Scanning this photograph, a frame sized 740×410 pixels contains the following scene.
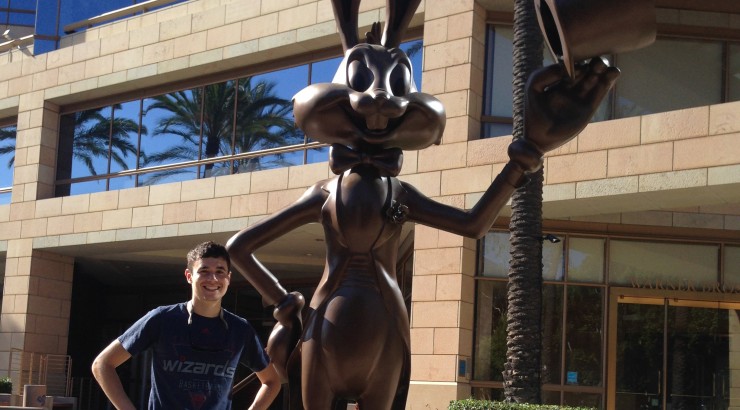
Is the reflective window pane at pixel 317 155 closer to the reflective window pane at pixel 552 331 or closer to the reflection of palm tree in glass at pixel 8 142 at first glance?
the reflective window pane at pixel 552 331

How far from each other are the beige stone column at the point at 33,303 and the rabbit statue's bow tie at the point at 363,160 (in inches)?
690

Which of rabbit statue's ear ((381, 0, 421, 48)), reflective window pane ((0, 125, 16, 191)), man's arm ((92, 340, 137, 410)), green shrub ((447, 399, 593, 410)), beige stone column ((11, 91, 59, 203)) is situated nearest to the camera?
man's arm ((92, 340, 137, 410))

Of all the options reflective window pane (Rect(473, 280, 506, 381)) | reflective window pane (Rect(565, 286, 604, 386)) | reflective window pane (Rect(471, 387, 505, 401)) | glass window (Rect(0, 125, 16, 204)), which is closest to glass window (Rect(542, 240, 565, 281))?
reflective window pane (Rect(565, 286, 604, 386))

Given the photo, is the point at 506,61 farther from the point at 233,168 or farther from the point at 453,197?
the point at 233,168

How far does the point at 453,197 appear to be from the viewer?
51.1 feet

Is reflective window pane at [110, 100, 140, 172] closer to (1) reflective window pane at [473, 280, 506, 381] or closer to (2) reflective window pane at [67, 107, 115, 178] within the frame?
(2) reflective window pane at [67, 107, 115, 178]

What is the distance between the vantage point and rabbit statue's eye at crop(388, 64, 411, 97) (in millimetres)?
4973

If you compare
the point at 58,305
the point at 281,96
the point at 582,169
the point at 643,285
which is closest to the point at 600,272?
the point at 643,285

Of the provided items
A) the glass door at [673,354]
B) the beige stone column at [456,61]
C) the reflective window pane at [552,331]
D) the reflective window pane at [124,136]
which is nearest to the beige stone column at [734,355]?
the glass door at [673,354]

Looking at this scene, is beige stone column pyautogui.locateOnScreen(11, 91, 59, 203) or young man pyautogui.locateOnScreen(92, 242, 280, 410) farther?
beige stone column pyautogui.locateOnScreen(11, 91, 59, 203)

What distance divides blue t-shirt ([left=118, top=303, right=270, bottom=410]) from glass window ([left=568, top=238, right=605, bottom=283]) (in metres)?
12.6

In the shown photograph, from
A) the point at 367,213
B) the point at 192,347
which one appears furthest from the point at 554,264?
the point at 192,347

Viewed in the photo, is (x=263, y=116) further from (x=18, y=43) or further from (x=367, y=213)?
(x=367, y=213)

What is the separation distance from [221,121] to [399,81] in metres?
14.7
